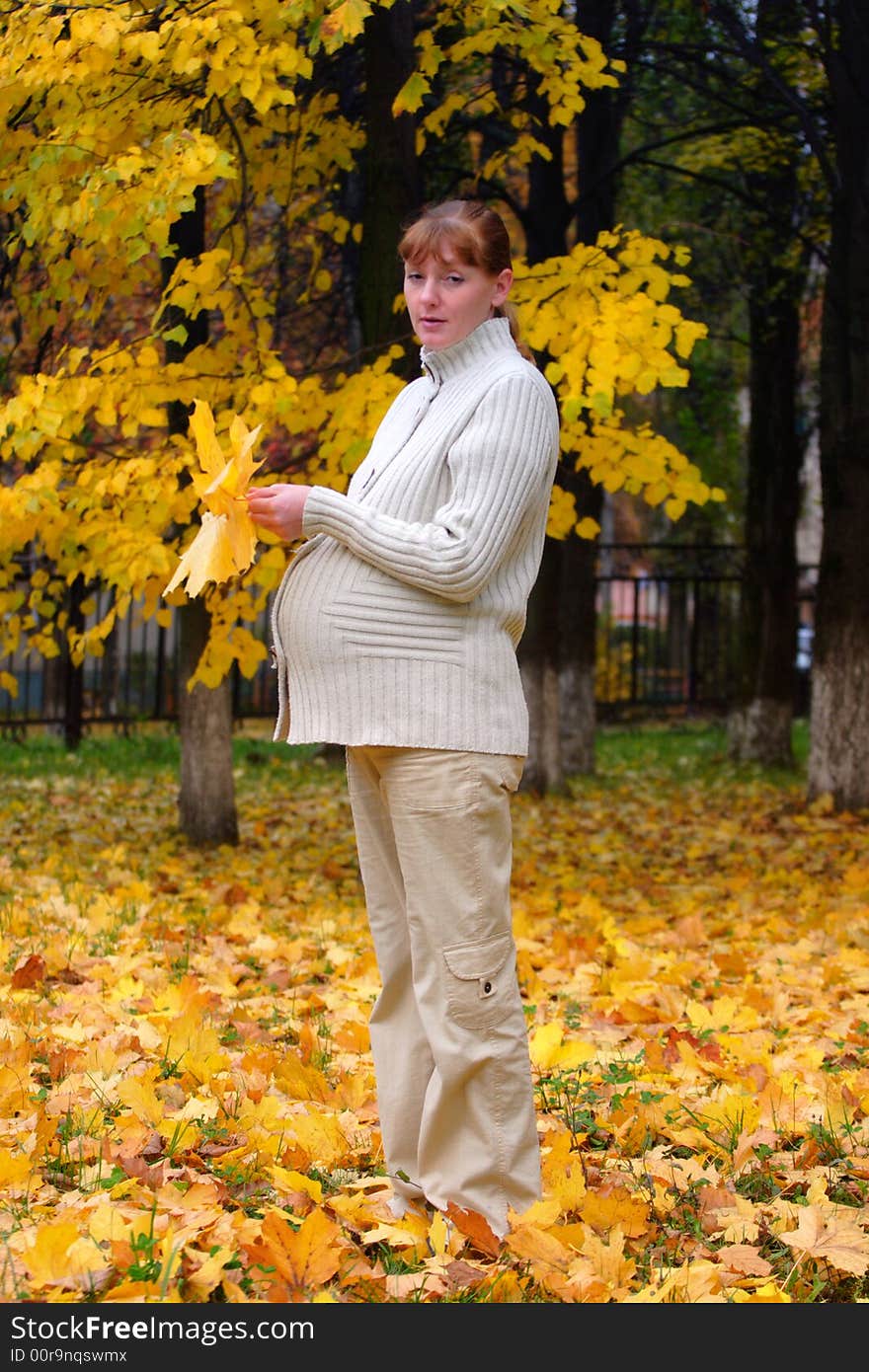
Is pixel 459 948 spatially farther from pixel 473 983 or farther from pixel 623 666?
pixel 623 666

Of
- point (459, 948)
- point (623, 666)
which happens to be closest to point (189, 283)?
point (459, 948)

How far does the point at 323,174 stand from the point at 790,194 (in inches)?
220

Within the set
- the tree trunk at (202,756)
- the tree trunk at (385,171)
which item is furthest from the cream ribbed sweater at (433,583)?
the tree trunk at (202,756)

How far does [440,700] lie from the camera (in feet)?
8.30

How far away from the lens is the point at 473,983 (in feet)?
8.38

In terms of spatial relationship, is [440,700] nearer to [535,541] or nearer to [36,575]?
[535,541]

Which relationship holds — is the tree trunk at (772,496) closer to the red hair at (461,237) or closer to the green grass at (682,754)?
the green grass at (682,754)

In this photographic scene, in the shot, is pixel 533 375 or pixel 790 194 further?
pixel 790 194

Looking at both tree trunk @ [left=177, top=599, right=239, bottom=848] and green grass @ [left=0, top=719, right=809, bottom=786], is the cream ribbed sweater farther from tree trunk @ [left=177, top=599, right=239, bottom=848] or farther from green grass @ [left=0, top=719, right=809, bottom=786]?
green grass @ [left=0, top=719, right=809, bottom=786]

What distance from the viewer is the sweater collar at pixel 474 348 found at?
8.85 ft

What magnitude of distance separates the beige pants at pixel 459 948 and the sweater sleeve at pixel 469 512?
0.32 metres

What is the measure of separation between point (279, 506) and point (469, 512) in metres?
0.32

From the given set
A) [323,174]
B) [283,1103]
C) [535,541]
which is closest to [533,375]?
[535,541]
